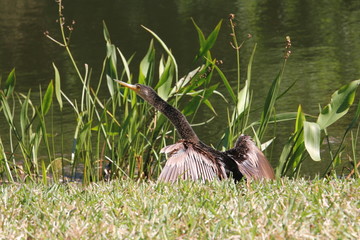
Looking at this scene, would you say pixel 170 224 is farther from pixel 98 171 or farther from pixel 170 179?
pixel 98 171

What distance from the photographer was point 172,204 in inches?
144

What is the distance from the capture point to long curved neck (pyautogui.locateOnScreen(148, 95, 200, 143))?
17.8ft

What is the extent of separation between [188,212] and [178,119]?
2.08 metres

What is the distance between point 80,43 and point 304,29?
4290 millimetres

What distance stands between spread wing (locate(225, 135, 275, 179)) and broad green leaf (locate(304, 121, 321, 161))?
0.99 ft

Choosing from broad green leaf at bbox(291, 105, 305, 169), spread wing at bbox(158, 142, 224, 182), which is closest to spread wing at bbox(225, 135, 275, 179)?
spread wing at bbox(158, 142, 224, 182)

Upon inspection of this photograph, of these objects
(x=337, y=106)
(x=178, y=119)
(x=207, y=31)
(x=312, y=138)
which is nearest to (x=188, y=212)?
(x=312, y=138)

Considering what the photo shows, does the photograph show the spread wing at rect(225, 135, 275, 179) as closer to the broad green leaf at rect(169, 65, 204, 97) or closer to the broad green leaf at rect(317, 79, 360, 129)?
the broad green leaf at rect(317, 79, 360, 129)

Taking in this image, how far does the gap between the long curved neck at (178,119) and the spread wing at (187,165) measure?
23.3 inches

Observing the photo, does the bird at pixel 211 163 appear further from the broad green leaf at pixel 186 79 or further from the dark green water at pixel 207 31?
the dark green water at pixel 207 31

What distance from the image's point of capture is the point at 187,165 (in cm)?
471

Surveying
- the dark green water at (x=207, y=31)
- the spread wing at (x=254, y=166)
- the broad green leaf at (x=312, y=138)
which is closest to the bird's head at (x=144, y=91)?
the spread wing at (x=254, y=166)

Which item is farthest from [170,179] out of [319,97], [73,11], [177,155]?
[73,11]

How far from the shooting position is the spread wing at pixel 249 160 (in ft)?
15.9
